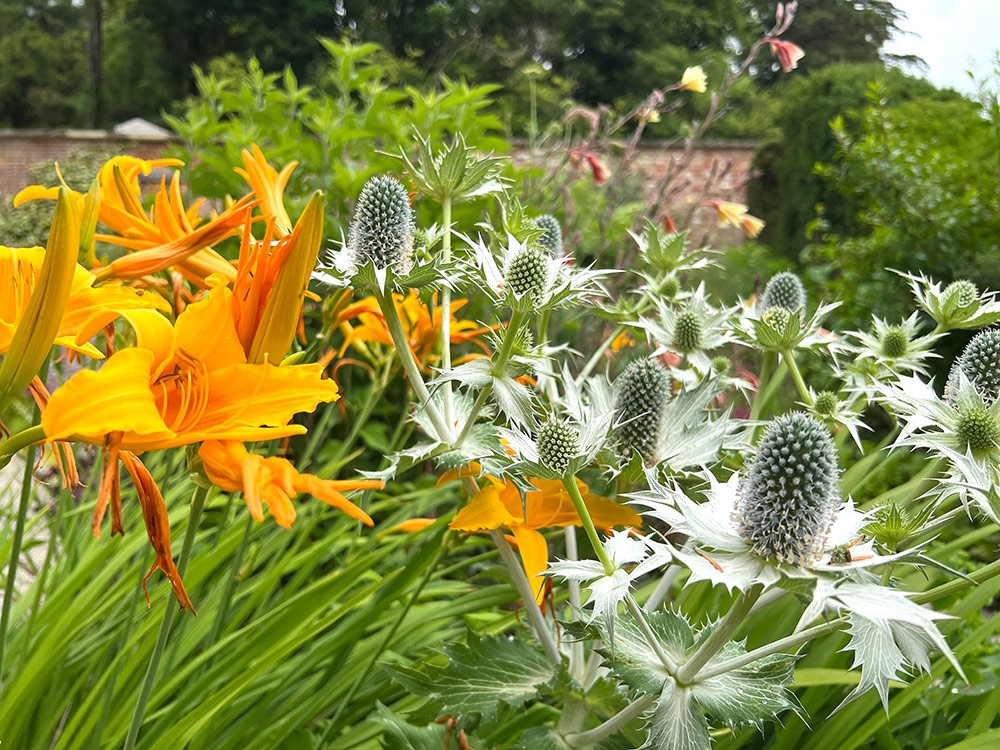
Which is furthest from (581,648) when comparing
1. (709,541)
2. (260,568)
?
(260,568)

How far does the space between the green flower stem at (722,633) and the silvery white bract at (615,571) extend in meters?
0.09

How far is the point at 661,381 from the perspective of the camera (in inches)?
40.9

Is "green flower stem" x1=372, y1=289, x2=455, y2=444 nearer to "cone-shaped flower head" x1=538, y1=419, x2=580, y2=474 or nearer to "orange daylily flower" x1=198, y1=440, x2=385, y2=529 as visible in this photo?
"cone-shaped flower head" x1=538, y1=419, x2=580, y2=474

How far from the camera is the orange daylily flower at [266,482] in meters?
0.47

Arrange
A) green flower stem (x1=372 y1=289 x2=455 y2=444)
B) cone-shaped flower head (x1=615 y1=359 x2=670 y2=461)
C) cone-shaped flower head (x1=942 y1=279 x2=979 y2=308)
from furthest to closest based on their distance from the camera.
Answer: cone-shaped flower head (x1=942 y1=279 x2=979 y2=308)
cone-shaped flower head (x1=615 y1=359 x2=670 y2=461)
green flower stem (x1=372 y1=289 x2=455 y2=444)

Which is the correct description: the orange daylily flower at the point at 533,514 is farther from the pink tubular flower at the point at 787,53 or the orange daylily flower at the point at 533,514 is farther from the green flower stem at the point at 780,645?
the pink tubular flower at the point at 787,53

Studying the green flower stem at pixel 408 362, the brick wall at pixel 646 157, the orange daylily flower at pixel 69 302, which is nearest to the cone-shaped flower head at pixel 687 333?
the green flower stem at pixel 408 362

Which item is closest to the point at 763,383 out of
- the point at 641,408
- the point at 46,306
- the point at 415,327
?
the point at 641,408

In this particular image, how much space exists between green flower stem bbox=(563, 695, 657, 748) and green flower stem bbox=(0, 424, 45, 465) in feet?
1.96

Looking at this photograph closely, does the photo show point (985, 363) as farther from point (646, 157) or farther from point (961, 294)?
point (646, 157)

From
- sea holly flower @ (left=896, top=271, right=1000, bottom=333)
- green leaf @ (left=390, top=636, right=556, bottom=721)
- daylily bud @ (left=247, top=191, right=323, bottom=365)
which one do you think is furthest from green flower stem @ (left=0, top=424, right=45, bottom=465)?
sea holly flower @ (left=896, top=271, right=1000, bottom=333)

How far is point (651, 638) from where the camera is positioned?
767 millimetres

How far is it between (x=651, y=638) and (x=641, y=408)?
1.11 ft

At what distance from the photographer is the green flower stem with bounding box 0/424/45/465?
469 millimetres
